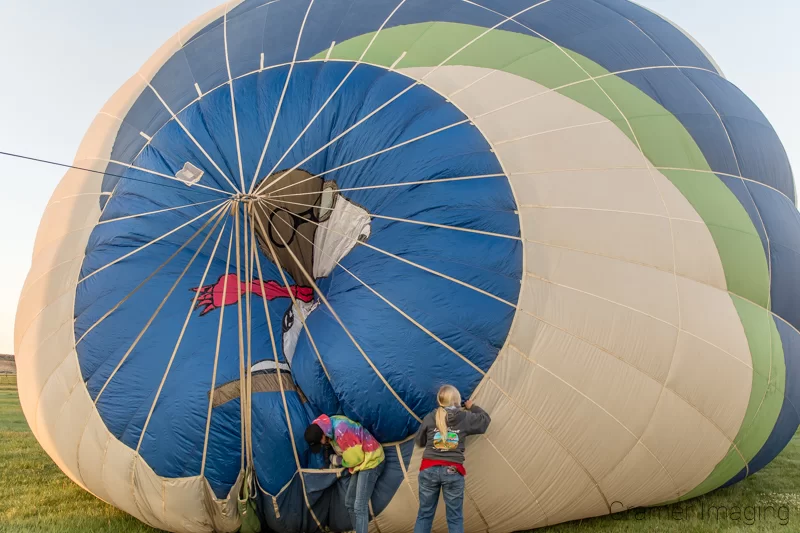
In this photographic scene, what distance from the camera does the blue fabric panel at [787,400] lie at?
14.8ft

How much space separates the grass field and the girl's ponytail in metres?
1.07

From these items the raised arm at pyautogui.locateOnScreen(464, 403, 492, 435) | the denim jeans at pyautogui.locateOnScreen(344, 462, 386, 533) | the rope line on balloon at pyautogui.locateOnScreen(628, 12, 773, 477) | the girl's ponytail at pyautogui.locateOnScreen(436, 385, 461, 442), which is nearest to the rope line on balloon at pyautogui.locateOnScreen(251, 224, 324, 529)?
the denim jeans at pyautogui.locateOnScreen(344, 462, 386, 533)

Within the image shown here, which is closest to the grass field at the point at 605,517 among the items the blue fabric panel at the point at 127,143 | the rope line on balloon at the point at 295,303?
the rope line on balloon at the point at 295,303

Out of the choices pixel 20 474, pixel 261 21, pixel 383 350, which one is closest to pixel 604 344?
pixel 383 350

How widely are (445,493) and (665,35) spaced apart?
378 centimetres

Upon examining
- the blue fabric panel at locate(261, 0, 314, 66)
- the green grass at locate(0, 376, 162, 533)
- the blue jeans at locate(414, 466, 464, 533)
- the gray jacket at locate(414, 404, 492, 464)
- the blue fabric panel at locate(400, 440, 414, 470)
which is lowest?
the green grass at locate(0, 376, 162, 533)

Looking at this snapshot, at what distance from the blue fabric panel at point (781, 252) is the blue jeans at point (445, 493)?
2.59m

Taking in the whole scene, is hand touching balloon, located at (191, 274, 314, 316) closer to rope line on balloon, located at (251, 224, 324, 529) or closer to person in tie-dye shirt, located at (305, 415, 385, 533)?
rope line on balloon, located at (251, 224, 324, 529)

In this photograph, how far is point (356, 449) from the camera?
137 inches

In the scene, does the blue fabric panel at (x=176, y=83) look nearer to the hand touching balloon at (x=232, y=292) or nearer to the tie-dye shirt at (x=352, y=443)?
the hand touching balloon at (x=232, y=292)

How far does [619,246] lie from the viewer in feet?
12.5

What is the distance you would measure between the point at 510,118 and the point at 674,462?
2.17 meters

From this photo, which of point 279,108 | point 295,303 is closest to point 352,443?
point 295,303

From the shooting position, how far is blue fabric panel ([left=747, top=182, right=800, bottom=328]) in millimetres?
4590
